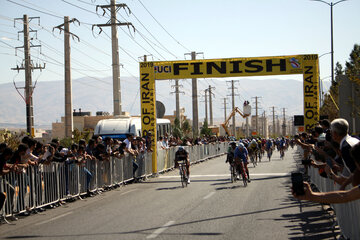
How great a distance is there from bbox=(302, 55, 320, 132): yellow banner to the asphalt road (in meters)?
9.92

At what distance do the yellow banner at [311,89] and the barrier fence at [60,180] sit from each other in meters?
8.22

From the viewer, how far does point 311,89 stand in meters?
A: 27.0

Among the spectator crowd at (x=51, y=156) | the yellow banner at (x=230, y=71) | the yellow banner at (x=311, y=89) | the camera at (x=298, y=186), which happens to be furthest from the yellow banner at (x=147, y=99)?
the camera at (x=298, y=186)

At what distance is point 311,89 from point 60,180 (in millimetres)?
15455

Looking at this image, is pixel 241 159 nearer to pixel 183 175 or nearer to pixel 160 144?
pixel 183 175

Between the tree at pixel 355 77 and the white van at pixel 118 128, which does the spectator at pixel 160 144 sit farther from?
the tree at pixel 355 77

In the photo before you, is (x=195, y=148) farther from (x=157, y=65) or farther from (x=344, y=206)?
(x=344, y=206)

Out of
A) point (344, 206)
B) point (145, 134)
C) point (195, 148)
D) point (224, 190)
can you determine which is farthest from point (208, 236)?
point (195, 148)

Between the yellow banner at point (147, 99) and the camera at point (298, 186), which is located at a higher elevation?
the yellow banner at point (147, 99)

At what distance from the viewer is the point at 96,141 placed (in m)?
19.0

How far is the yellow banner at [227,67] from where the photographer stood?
88.5 feet

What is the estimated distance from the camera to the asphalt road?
9.81 meters

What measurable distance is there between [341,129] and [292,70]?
20713 mm

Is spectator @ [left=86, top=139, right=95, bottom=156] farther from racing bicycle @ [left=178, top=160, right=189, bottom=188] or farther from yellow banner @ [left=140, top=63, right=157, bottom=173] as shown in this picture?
yellow banner @ [left=140, top=63, right=157, bottom=173]
